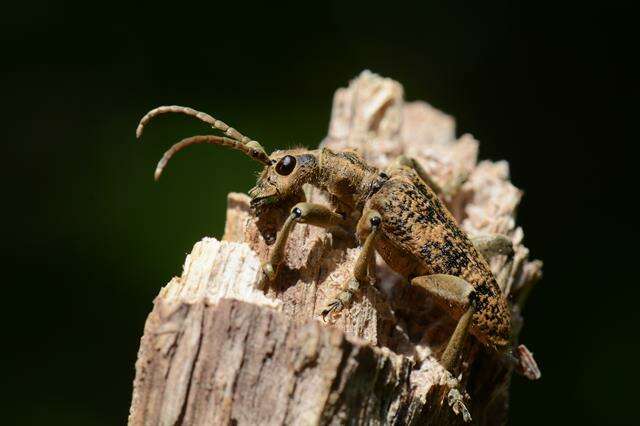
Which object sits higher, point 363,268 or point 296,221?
point 296,221

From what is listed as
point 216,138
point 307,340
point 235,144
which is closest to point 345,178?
point 235,144

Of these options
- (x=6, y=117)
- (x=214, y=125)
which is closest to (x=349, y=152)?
(x=214, y=125)

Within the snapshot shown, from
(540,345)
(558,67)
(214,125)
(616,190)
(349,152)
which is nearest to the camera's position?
(214,125)

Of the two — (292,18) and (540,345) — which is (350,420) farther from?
(292,18)

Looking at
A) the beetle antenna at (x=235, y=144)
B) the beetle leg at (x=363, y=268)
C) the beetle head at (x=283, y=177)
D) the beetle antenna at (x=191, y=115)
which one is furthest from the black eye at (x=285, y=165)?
the beetle leg at (x=363, y=268)

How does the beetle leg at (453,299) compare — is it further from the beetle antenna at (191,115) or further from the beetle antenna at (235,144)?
the beetle antenna at (191,115)

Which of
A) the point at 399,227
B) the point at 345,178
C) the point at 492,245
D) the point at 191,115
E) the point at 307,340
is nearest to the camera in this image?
the point at 307,340

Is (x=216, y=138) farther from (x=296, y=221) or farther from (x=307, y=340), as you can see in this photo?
(x=307, y=340)
